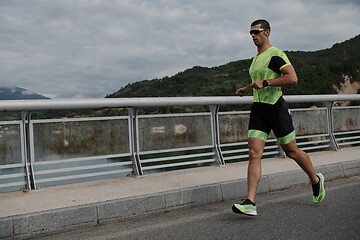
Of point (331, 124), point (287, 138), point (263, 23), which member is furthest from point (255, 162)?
point (331, 124)

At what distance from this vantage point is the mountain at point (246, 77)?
240ft

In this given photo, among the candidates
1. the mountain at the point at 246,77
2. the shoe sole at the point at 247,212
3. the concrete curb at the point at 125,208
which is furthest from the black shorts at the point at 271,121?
the mountain at the point at 246,77

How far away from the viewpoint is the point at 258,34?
4.32 metres

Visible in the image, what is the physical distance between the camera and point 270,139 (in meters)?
8.38

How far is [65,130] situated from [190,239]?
9.50 ft

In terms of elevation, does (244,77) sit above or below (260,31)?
above

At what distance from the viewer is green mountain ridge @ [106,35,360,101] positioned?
73.1m

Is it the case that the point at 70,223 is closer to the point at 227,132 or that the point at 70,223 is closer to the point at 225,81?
the point at 227,132

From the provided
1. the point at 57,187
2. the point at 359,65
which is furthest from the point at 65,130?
the point at 359,65

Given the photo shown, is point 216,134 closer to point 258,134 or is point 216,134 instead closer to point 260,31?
point 258,134

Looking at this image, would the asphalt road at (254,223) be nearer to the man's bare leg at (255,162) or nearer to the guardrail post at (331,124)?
the man's bare leg at (255,162)

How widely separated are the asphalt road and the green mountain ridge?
60.4 m

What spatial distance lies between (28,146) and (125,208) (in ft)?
5.83

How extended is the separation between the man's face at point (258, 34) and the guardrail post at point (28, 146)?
297 centimetres
